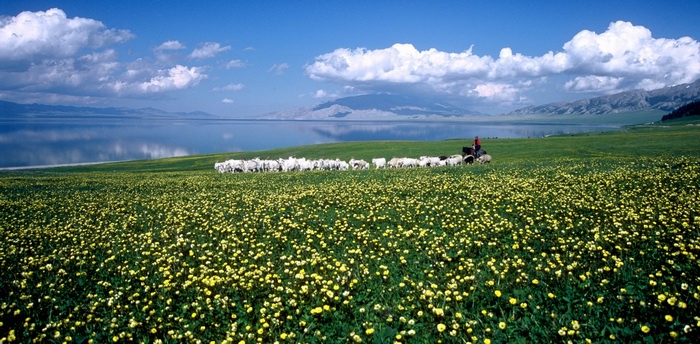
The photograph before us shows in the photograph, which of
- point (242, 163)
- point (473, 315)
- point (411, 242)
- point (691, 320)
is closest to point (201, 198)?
point (411, 242)

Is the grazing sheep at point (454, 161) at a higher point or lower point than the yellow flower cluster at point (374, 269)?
higher

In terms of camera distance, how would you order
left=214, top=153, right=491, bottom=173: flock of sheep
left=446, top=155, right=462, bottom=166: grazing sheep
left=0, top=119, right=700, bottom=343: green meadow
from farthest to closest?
left=214, top=153, right=491, bottom=173: flock of sheep
left=446, top=155, right=462, bottom=166: grazing sheep
left=0, top=119, right=700, bottom=343: green meadow

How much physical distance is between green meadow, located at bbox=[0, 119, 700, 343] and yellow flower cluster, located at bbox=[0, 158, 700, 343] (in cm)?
5

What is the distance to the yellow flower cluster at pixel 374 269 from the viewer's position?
24.4 ft

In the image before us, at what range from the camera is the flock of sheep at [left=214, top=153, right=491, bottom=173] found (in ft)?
133

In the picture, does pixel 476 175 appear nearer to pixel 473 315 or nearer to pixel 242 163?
pixel 473 315

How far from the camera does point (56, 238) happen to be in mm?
14320

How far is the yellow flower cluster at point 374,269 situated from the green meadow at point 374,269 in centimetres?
5

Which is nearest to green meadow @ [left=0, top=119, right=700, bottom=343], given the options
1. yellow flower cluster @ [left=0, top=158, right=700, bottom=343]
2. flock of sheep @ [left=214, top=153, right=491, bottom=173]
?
yellow flower cluster @ [left=0, top=158, right=700, bottom=343]

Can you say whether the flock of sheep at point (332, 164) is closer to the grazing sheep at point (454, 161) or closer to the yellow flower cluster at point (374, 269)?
the grazing sheep at point (454, 161)

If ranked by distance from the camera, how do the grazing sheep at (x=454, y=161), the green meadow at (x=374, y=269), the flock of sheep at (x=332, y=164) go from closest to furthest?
the green meadow at (x=374, y=269) < the grazing sheep at (x=454, y=161) < the flock of sheep at (x=332, y=164)

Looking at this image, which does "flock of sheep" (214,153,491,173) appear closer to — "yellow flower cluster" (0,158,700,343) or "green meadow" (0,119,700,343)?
"green meadow" (0,119,700,343)

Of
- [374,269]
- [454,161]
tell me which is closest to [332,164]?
[454,161]

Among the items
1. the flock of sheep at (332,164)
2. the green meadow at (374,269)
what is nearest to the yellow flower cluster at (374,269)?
the green meadow at (374,269)
